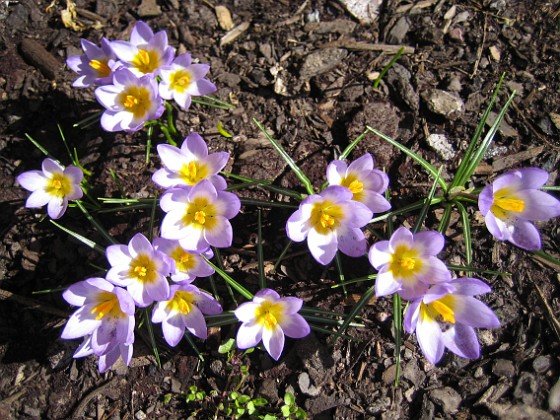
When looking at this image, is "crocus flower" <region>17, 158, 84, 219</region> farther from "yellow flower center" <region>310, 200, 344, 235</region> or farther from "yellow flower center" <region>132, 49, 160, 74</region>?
"yellow flower center" <region>310, 200, 344, 235</region>

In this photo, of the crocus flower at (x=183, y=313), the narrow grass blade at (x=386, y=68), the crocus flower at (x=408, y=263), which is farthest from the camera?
the narrow grass blade at (x=386, y=68)

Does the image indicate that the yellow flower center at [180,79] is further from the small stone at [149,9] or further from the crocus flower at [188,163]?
the small stone at [149,9]

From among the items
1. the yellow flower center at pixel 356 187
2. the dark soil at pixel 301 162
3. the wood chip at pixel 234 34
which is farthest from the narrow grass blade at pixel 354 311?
the wood chip at pixel 234 34

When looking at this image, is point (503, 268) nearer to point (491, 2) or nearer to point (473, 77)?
point (473, 77)

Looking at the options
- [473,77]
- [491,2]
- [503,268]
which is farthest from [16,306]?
[491,2]

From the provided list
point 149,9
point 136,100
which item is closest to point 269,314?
point 136,100

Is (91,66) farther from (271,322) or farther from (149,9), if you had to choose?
(271,322)

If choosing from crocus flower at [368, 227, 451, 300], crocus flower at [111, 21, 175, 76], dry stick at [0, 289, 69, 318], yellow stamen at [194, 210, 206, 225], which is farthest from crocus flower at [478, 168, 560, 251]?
dry stick at [0, 289, 69, 318]
